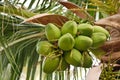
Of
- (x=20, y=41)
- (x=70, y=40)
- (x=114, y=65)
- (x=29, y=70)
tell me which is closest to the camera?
(x=70, y=40)

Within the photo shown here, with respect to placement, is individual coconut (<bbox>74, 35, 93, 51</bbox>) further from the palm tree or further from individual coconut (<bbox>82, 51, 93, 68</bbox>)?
the palm tree

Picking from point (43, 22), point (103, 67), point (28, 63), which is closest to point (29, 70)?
point (28, 63)

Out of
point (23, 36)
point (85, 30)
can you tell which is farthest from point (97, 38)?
point (23, 36)

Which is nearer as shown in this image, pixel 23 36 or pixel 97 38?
pixel 97 38

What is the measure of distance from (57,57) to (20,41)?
53 centimetres

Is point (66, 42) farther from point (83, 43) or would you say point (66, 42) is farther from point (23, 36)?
point (23, 36)

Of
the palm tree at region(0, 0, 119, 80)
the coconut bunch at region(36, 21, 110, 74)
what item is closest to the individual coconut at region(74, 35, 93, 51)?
the coconut bunch at region(36, 21, 110, 74)

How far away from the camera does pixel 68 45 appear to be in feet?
3.59

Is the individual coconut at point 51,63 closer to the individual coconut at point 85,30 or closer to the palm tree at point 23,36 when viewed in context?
the individual coconut at point 85,30

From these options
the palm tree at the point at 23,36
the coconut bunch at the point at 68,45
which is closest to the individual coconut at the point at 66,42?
the coconut bunch at the point at 68,45

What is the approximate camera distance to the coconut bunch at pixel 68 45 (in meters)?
1.10

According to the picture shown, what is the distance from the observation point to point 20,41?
1610mm

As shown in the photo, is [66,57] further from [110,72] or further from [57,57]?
[110,72]

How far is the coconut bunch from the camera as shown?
3.61 feet
